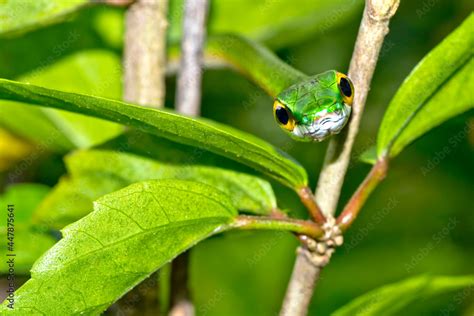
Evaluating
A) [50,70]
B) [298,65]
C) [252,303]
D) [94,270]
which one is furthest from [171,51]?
[94,270]

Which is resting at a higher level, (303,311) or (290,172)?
(290,172)

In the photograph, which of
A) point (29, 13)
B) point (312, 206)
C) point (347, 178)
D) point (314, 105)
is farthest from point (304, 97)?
point (347, 178)

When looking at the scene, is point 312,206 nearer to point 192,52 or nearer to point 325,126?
point 325,126

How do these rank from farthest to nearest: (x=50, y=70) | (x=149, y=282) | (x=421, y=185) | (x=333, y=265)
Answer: (x=421, y=185)
(x=333, y=265)
(x=50, y=70)
(x=149, y=282)

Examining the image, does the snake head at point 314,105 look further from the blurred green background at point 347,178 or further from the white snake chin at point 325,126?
the blurred green background at point 347,178

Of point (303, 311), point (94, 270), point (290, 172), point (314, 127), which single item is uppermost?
point (314, 127)

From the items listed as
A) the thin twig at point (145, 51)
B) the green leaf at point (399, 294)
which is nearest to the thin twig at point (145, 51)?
the thin twig at point (145, 51)

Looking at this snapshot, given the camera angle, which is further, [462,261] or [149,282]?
[462,261]

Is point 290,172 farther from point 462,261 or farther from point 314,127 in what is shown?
point 462,261
